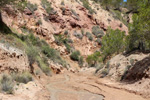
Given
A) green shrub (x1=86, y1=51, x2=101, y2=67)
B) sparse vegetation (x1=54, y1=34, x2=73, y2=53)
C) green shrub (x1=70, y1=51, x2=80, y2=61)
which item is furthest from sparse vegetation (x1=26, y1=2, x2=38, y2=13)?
green shrub (x1=86, y1=51, x2=101, y2=67)

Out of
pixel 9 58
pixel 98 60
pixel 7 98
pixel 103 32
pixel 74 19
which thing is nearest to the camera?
pixel 7 98

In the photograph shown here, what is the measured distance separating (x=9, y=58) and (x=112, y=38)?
772 inches

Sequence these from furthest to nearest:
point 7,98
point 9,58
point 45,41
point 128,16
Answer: point 128,16, point 45,41, point 9,58, point 7,98

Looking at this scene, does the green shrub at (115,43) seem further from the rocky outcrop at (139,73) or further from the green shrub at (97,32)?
the green shrub at (97,32)

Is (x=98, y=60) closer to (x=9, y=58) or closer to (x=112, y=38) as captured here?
(x=112, y=38)

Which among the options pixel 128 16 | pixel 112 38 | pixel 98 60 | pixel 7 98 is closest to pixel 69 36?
pixel 98 60

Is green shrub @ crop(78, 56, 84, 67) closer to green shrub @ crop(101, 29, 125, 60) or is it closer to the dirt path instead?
green shrub @ crop(101, 29, 125, 60)

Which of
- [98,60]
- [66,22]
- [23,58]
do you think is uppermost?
[66,22]

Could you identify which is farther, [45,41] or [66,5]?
[66,5]

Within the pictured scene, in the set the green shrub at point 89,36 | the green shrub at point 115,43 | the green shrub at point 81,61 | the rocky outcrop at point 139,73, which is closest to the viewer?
the rocky outcrop at point 139,73

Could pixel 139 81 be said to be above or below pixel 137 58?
below

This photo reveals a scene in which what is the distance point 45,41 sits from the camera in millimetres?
26891

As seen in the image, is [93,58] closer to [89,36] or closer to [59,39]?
[59,39]

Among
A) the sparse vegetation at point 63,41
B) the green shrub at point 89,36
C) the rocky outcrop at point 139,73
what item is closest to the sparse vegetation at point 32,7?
the sparse vegetation at point 63,41
